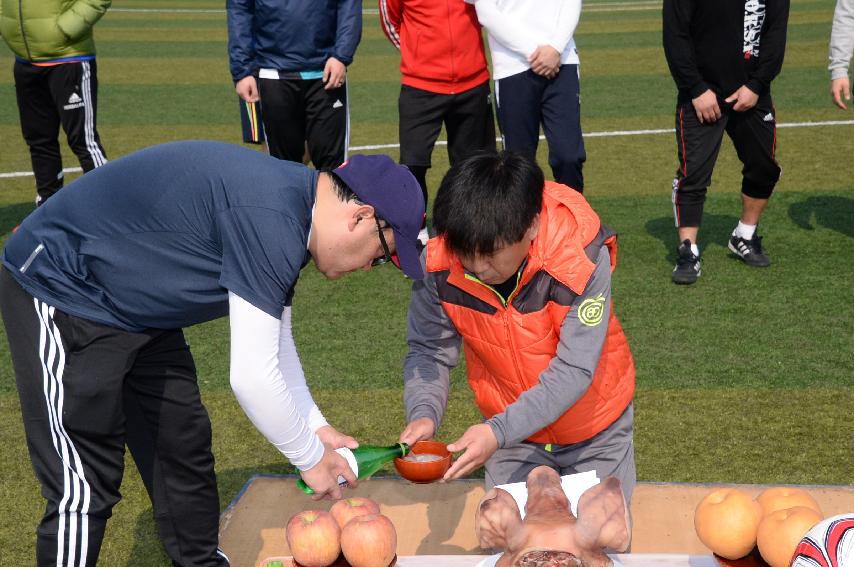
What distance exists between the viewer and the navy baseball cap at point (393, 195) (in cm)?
291

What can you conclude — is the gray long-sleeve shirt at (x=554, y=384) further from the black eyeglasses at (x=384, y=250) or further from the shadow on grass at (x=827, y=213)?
the shadow on grass at (x=827, y=213)

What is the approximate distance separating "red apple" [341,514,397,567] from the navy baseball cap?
73cm

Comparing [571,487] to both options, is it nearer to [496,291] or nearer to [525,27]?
[496,291]

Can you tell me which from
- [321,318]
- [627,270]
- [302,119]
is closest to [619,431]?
[321,318]

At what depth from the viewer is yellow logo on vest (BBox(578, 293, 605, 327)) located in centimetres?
328

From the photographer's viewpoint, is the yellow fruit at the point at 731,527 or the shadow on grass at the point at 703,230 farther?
the shadow on grass at the point at 703,230

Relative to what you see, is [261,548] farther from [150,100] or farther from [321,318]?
[150,100]

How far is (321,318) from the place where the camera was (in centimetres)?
680

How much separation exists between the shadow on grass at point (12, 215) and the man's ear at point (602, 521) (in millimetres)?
7272

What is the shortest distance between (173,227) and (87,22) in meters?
6.18

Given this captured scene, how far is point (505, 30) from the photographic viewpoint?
6891mm

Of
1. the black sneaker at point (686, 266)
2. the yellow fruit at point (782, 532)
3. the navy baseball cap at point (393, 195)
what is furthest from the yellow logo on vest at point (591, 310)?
the black sneaker at point (686, 266)

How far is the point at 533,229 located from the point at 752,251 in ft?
15.6

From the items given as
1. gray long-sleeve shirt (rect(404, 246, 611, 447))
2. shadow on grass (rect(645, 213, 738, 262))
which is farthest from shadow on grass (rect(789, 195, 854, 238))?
gray long-sleeve shirt (rect(404, 246, 611, 447))
